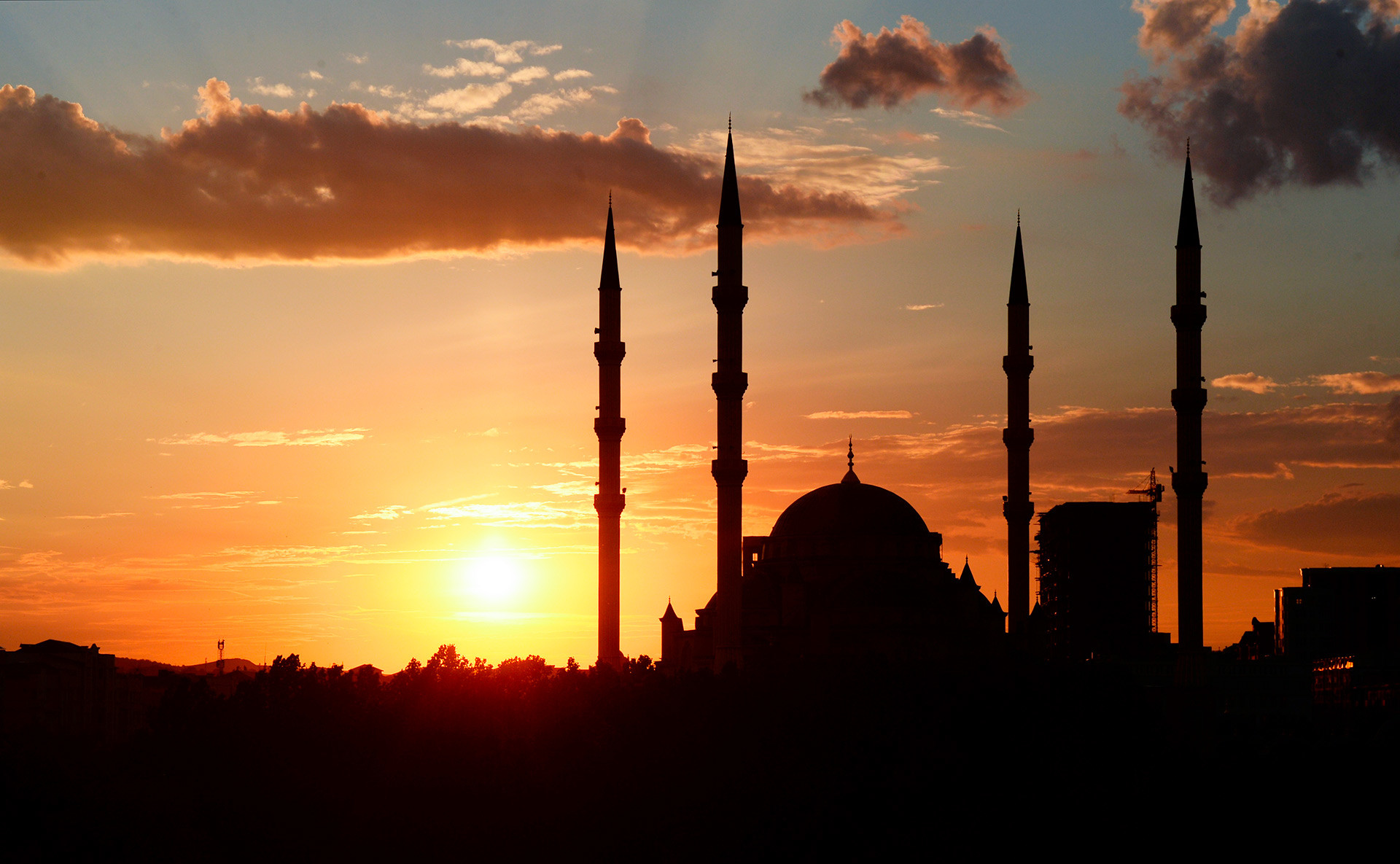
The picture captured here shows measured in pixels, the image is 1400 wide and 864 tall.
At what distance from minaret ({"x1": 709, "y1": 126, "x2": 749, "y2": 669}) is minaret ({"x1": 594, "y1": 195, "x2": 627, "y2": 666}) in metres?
5.12

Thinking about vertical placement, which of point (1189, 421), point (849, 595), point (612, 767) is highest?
point (1189, 421)

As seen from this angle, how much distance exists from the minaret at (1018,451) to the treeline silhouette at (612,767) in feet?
69.2

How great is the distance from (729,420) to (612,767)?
2095 cm

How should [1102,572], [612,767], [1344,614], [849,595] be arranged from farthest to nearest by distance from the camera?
[1344,614] → [1102,572] → [849,595] → [612,767]

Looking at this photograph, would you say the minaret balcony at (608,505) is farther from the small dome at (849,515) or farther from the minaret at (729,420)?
the small dome at (849,515)

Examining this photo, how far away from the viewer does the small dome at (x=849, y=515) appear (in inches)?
3223

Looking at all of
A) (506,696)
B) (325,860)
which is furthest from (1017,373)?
(325,860)

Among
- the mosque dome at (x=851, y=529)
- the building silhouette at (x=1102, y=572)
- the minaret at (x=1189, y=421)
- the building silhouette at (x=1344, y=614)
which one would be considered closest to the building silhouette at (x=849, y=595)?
the mosque dome at (x=851, y=529)

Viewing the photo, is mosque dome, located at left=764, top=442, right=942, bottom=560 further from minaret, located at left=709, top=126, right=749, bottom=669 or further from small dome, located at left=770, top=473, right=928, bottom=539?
minaret, located at left=709, top=126, right=749, bottom=669

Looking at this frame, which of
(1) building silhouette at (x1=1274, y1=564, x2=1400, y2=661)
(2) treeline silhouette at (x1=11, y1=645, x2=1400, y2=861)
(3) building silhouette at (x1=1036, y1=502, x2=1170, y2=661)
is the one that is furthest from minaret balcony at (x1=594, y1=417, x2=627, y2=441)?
(1) building silhouette at (x1=1274, y1=564, x2=1400, y2=661)

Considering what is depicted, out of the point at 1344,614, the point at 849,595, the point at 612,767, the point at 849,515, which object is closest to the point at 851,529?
the point at 849,515

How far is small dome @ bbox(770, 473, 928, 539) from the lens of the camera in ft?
269

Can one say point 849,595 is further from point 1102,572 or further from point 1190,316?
point 1102,572

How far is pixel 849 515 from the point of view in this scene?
82.2m
